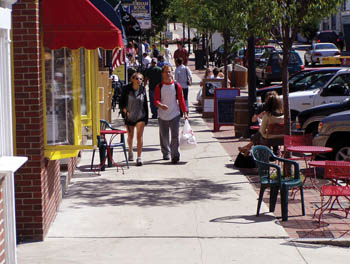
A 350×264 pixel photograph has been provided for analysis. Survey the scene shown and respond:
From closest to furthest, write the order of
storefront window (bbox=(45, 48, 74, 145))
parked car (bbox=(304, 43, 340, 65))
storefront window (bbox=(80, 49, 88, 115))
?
storefront window (bbox=(45, 48, 74, 145)), storefront window (bbox=(80, 49, 88, 115)), parked car (bbox=(304, 43, 340, 65))

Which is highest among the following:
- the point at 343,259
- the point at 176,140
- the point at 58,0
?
the point at 58,0

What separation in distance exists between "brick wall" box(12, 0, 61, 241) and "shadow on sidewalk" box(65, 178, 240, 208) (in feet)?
6.46

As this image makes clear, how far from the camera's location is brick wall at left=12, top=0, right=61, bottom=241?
8250mm

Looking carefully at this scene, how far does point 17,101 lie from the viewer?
8.32 meters

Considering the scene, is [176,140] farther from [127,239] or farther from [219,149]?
[127,239]

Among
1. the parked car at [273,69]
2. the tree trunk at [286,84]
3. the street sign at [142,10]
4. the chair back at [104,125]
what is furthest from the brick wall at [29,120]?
the parked car at [273,69]

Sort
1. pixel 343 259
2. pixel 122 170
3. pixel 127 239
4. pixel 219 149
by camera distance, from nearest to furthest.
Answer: pixel 343 259 → pixel 127 239 → pixel 122 170 → pixel 219 149

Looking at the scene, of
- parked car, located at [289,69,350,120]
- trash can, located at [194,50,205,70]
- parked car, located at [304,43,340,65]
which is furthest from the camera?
trash can, located at [194,50,205,70]

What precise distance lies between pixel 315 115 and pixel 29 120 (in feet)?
26.3

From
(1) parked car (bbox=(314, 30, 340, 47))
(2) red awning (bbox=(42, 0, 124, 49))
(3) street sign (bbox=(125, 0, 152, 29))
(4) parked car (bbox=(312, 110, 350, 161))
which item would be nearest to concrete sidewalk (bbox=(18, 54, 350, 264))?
(4) parked car (bbox=(312, 110, 350, 161))

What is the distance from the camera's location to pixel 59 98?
9344 mm

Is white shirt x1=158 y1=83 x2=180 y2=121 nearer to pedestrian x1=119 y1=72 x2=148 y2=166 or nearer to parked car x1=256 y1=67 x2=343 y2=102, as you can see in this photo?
pedestrian x1=119 y1=72 x2=148 y2=166

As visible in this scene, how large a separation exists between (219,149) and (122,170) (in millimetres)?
3294

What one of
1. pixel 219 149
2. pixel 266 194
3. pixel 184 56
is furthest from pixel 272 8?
pixel 184 56
